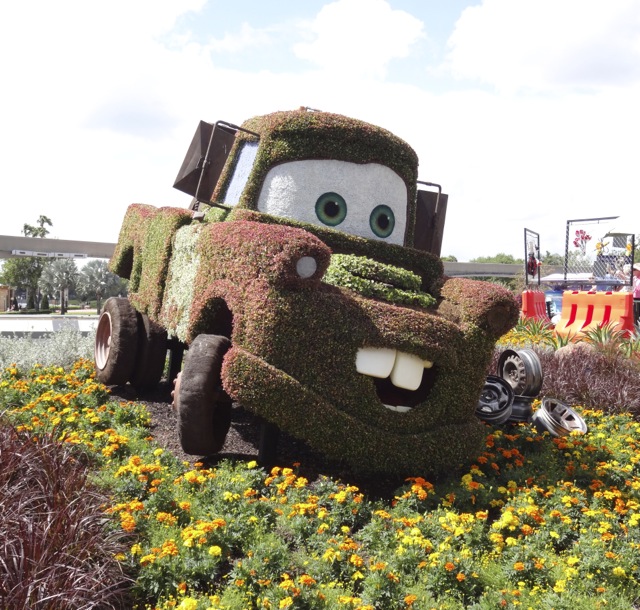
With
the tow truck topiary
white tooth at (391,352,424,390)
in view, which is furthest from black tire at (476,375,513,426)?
white tooth at (391,352,424,390)

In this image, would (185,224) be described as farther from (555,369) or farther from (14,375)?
(555,369)

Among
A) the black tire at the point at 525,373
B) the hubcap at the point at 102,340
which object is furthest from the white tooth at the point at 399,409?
the hubcap at the point at 102,340

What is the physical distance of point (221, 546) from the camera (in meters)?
3.26

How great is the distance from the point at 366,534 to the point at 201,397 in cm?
131

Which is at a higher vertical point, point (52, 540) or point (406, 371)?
point (406, 371)

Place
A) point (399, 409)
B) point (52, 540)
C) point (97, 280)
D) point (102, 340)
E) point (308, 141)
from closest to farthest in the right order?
1. point (52, 540)
2. point (399, 409)
3. point (308, 141)
4. point (102, 340)
5. point (97, 280)

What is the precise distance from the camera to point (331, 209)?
518 centimetres

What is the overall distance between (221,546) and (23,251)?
28.9 m

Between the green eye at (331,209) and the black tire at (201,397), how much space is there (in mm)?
1526

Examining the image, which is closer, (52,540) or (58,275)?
(52,540)

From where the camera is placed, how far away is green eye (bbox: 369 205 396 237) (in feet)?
17.6

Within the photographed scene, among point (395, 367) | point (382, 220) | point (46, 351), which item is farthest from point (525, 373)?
point (46, 351)

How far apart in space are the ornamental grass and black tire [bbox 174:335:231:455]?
0.24m

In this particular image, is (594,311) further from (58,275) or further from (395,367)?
(58,275)
